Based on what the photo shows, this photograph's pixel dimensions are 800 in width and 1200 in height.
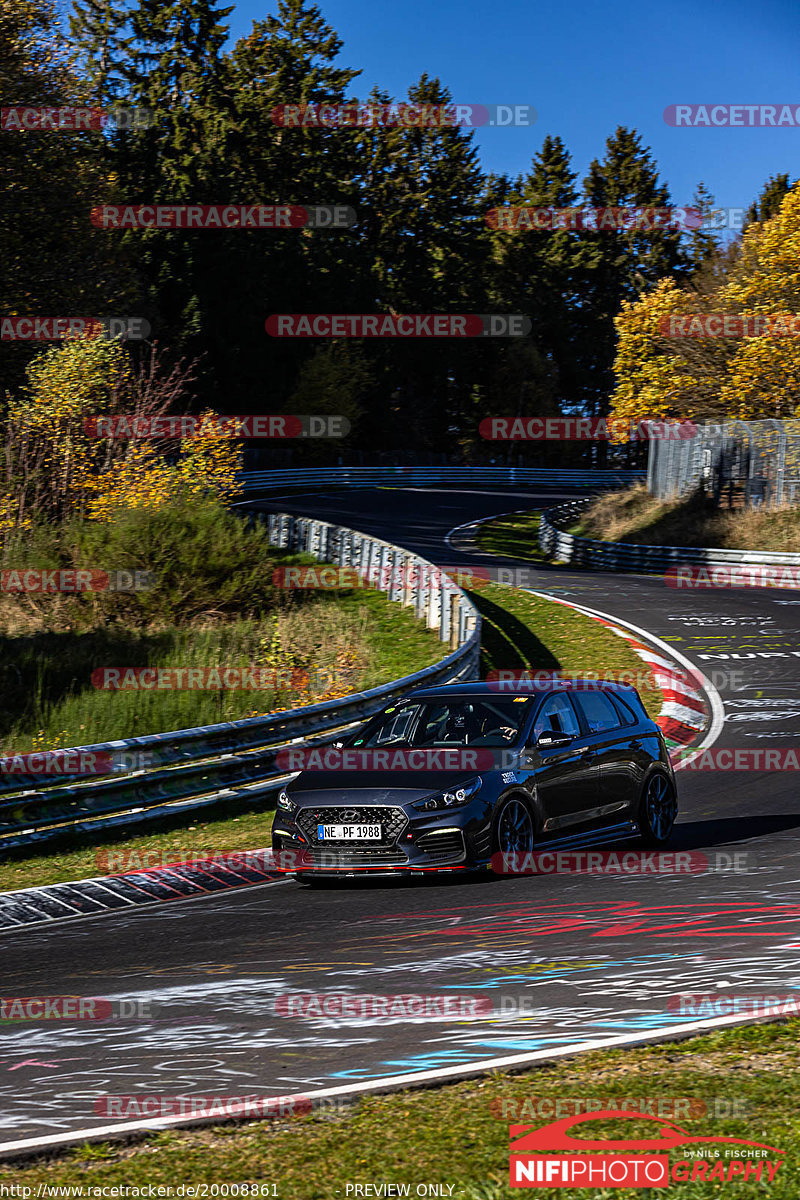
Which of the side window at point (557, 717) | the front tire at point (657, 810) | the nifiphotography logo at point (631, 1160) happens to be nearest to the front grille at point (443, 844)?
the side window at point (557, 717)

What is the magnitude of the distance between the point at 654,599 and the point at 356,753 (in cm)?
2027

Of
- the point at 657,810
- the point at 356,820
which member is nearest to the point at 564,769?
the point at 657,810

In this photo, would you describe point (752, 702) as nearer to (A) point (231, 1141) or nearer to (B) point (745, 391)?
(A) point (231, 1141)

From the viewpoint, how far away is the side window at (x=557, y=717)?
35.6ft

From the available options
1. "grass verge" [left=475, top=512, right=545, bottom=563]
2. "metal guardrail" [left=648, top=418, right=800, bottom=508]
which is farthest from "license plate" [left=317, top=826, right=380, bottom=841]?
"grass verge" [left=475, top=512, right=545, bottom=563]

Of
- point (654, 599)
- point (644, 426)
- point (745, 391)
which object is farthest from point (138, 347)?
point (654, 599)

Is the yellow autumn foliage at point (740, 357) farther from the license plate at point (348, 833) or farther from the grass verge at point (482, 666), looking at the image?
the license plate at point (348, 833)

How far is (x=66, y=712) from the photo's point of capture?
18.7m

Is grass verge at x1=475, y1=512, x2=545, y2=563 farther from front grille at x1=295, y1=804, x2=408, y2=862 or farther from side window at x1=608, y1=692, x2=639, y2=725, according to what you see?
front grille at x1=295, y1=804, x2=408, y2=862

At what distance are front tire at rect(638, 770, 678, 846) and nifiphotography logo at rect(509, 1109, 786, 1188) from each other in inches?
278

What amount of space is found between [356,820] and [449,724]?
4.89ft

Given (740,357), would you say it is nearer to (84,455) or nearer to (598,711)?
(84,455)

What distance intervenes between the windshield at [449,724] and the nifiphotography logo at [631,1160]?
619 centimetres

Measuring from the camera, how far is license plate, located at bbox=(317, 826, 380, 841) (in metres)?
9.77
